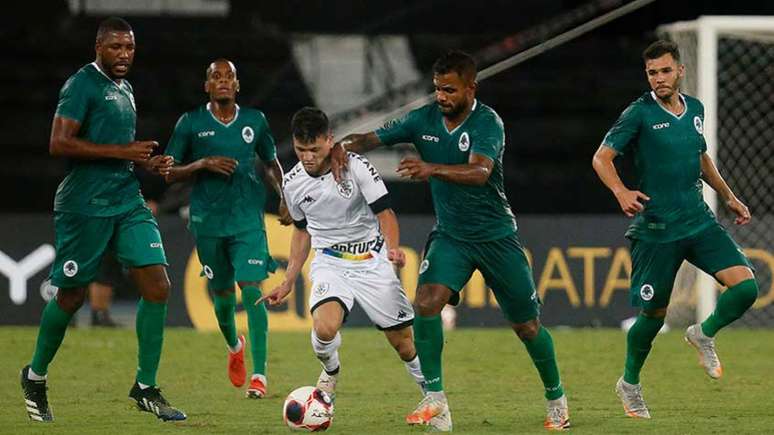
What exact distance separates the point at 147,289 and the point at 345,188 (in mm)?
1238

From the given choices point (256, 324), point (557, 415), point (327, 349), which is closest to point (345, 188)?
point (327, 349)

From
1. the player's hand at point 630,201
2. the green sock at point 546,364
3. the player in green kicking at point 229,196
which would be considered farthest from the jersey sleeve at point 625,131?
the player in green kicking at point 229,196

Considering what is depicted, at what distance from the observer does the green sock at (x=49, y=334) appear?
8172 mm

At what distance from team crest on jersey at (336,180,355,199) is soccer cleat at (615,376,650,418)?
1.90 meters

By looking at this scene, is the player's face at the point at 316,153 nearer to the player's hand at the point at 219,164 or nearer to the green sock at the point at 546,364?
the green sock at the point at 546,364

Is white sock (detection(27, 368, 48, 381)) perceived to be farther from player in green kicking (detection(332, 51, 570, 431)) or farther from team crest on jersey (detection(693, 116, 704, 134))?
team crest on jersey (detection(693, 116, 704, 134))

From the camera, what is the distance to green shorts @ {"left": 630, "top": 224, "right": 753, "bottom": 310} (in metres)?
8.19

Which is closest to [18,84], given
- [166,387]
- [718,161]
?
[718,161]

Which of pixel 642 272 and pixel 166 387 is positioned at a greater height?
pixel 642 272

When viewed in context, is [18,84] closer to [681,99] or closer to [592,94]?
[592,94]

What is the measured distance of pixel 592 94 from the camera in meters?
20.3

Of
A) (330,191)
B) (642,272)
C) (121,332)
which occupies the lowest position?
(121,332)

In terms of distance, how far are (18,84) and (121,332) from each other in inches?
278

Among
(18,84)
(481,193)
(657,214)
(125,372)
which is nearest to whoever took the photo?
(481,193)
